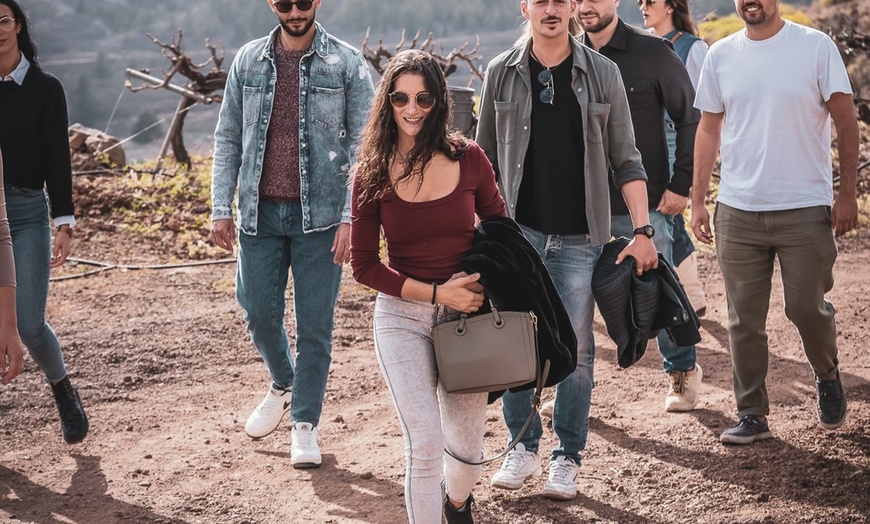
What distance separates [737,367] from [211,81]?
944 centimetres

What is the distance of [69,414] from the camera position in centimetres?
561

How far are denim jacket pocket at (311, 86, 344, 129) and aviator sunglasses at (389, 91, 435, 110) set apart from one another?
132 centimetres

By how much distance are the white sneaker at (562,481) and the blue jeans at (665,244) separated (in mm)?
817

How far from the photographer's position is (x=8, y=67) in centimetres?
532

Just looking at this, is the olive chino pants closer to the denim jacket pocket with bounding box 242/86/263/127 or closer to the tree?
the denim jacket pocket with bounding box 242/86/263/127

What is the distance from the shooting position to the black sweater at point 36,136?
5.29 metres

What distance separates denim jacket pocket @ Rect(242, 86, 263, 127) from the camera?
203 inches

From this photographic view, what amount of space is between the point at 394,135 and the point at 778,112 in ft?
6.44

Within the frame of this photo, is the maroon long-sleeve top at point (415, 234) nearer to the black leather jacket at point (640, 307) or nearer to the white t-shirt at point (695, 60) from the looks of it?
the black leather jacket at point (640, 307)

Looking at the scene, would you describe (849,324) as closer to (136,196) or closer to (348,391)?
(348,391)

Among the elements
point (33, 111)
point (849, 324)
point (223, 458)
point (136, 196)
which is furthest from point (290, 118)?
point (136, 196)

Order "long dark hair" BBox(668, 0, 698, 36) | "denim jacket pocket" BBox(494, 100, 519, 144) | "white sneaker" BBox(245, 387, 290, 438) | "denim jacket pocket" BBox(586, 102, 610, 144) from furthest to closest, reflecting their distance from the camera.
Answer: "long dark hair" BBox(668, 0, 698, 36), "white sneaker" BBox(245, 387, 290, 438), "denim jacket pocket" BBox(494, 100, 519, 144), "denim jacket pocket" BBox(586, 102, 610, 144)

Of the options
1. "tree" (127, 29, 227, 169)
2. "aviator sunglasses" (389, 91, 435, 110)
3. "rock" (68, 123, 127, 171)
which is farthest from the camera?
"rock" (68, 123, 127, 171)

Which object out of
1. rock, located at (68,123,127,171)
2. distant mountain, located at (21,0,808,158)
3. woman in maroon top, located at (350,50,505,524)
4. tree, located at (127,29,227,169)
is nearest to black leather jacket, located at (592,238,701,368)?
woman in maroon top, located at (350,50,505,524)
